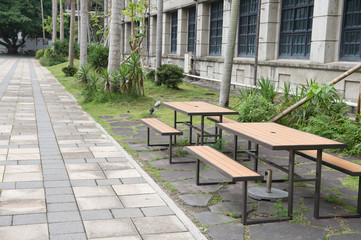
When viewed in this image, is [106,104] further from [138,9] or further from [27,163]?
[138,9]

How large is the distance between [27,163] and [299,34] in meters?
11.3

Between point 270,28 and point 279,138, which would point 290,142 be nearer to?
point 279,138

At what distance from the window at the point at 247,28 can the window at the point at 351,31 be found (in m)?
5.29

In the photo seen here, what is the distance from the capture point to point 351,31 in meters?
12.9

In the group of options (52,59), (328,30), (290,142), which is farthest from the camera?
(52,59)

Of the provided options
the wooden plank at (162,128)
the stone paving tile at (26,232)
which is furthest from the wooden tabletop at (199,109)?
the stone paving tile at (26,232)

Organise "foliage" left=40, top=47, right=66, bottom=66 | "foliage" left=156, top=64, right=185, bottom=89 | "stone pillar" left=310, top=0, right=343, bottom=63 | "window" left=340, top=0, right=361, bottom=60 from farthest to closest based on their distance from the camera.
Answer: "foliage" left=40, top=47, right=66, bottom=66, "foliage" left=156, top=64, right=185, bottom=89, "stone pillar" left=310, top=0, right=343, bottom=63, "window" left=340, top=0, right=361, bottom=60

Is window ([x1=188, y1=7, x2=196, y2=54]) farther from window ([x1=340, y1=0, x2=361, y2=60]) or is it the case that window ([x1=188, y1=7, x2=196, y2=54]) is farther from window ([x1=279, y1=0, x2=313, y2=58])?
window ([x1=340, y1=0, x2=361, y2=60])

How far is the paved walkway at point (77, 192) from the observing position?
424 cm

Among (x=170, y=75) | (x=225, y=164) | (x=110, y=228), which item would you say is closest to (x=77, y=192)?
(x=110, y=228)

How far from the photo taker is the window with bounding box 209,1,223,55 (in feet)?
69.3

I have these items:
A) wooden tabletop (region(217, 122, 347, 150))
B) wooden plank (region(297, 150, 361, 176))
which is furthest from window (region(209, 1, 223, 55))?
wooden plank (region(297, 150, 361, 176))

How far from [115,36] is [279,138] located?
961cm

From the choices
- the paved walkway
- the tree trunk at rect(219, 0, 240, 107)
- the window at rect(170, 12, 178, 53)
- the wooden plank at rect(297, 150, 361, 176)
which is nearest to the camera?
the paved walkway
